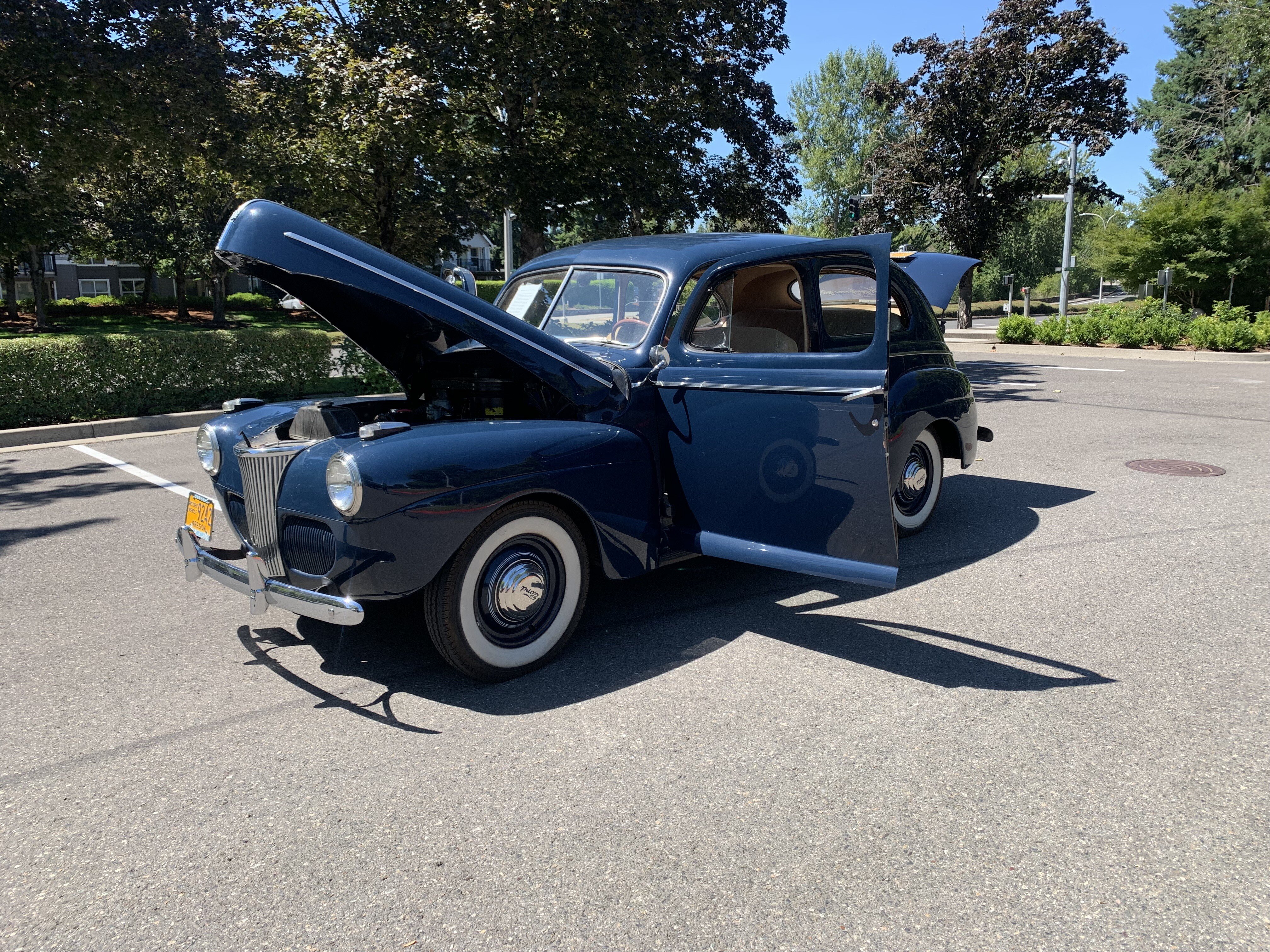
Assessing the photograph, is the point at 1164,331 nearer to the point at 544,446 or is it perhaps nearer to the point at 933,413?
the point at 933,413

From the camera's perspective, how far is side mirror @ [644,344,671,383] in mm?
4262

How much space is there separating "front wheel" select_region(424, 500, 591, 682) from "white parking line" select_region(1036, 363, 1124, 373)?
16.0 m

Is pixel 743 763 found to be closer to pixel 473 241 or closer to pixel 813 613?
pixel 813 613

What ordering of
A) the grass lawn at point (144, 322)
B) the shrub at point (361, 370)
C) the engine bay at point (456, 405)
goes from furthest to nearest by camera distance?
the grass lawn at point (144, 322), the shrub at point (361, 370), the engine bay at point (456, 405)

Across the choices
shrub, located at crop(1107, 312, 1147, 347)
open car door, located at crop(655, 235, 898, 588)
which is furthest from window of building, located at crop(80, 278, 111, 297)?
open car door, located at crop(655, 235, 898, 588)

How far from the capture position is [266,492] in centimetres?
370

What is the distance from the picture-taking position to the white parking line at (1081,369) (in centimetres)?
1691

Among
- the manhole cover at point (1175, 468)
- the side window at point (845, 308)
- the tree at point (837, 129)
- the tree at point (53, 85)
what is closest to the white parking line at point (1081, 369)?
the manhole cover at point (1175, 468)

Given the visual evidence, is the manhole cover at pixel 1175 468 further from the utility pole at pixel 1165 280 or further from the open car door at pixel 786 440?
the utility pole at pixel 1165 280

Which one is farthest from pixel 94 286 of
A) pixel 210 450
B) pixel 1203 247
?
pixel 210 450

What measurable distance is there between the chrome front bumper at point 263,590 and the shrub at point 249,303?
172ft

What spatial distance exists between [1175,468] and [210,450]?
7807mm

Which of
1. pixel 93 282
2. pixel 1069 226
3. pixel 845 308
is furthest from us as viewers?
pixel 93 282

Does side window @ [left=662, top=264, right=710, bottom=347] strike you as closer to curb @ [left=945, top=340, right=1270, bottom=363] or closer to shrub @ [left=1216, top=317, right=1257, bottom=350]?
curb @ [left=945, top=340, right=1270, bottom=363]
